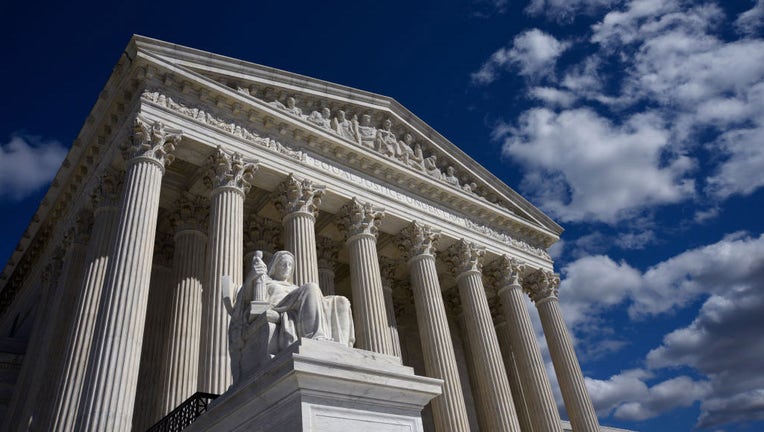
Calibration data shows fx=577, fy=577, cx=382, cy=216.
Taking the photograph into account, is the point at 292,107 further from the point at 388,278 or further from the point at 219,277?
the point at 388,278

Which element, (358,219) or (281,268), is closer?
(281,268)

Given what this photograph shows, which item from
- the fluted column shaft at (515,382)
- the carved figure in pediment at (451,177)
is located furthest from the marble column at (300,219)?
the fluted column shaft at (515,382)

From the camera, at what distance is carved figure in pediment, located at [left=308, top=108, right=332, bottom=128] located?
24125 mm

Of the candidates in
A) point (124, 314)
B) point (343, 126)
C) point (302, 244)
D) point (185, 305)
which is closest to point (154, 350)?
point (185, 305)

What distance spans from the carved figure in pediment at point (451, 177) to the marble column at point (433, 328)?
396cm

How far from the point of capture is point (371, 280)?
21922 millimetres

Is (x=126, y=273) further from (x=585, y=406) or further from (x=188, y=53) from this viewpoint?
(x=585, y=406)

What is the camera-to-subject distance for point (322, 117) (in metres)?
24.6

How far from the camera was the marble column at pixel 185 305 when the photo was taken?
17.4m

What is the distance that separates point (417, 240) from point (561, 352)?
9.87m

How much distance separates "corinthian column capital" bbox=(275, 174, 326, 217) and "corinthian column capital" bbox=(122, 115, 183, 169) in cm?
438

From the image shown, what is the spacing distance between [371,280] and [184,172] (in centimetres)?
837

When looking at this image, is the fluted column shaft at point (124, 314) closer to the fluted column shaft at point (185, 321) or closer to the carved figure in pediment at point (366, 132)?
the fluted column shaft at point (185, 321)

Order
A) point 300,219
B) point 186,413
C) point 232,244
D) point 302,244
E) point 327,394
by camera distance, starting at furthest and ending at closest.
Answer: point 300,219, point 302,244, point 232,244, point 186,413, point 327,394
